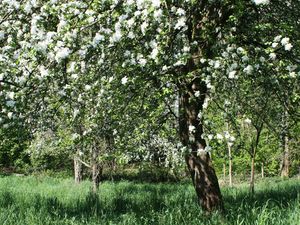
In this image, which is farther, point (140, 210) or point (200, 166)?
point (140, 210)

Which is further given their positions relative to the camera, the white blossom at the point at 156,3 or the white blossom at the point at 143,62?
the white blossom at the point at 143,62

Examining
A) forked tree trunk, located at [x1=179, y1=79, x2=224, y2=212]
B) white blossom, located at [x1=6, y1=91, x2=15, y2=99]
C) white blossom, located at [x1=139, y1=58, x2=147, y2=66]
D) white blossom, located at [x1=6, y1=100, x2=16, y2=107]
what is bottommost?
forked tree trunk, located at [x1=179, y1=79, x2=224, y2=212]

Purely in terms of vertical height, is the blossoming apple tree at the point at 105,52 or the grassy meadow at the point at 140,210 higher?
the blossoming apple tree at the point at 105,52

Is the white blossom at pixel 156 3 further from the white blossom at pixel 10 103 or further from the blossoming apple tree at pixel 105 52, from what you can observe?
the white blossom at pixel 10 103

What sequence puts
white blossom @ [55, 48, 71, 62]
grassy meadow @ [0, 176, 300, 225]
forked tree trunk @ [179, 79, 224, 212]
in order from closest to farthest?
1. white blossom @ [55, 48, 71, 62]
2. grassy meadow @ [0, 176, 300, 225]
3. forked tree trunk @ [179, 79, 224, 212]

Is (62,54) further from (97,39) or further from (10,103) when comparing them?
(10,103)

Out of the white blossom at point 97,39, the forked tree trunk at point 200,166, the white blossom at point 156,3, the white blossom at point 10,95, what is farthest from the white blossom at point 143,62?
the forked tree trunk at point 200,166

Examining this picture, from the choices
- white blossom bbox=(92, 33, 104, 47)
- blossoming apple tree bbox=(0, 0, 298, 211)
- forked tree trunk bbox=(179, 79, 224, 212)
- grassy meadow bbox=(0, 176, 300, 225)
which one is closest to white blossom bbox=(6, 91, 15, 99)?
blossoming apple tree bbox=(0, 0, 298, 211)

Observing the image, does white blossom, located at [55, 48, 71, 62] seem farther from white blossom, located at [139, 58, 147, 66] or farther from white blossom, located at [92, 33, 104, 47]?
white blossom, located at [139, 58, 147, 66]

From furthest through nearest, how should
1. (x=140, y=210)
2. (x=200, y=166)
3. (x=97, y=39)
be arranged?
(x=140, y=210) < (x=200, y=166) < (x=97, y=39)

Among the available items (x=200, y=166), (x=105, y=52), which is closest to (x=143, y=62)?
(x=105, y=52)

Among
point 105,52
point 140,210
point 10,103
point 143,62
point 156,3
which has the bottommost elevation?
point 140,210

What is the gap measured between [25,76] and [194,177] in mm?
3725

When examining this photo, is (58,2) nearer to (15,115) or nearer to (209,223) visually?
(15,115)
